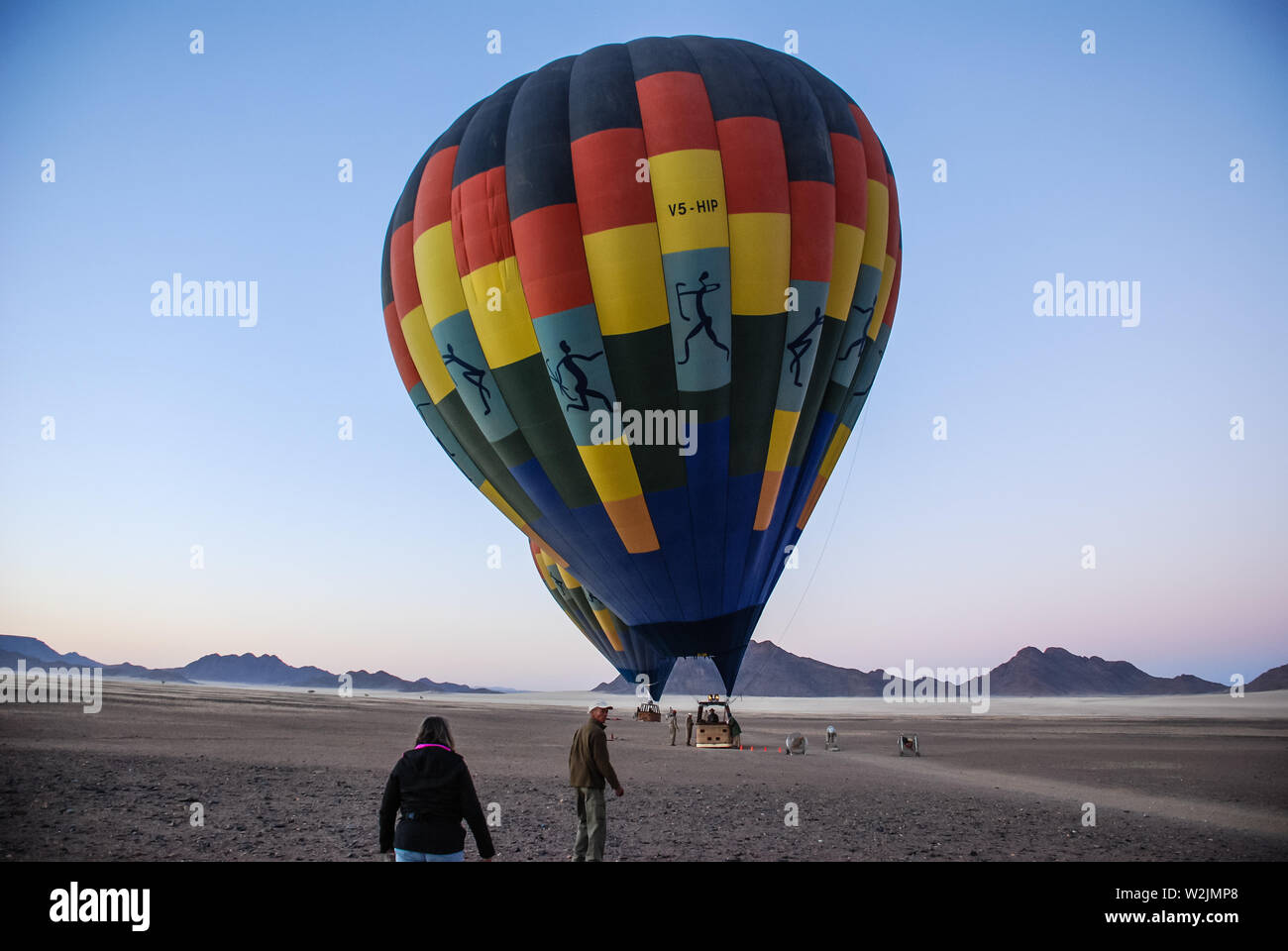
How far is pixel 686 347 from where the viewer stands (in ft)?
46.1

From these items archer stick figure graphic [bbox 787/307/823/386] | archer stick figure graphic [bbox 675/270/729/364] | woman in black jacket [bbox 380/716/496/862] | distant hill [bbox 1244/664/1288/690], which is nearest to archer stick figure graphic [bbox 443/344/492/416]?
archer stick figure graphic [bbox 675/270/729/364]

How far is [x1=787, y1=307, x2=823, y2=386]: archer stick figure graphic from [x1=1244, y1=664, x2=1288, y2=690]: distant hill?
671ft

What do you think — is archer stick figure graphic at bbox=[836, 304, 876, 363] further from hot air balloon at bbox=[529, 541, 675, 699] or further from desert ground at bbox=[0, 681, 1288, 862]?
hot air balloon at bbox=[529, 541, 675, 699]

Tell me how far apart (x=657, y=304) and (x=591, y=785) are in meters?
8.63

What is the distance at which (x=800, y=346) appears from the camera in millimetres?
14820

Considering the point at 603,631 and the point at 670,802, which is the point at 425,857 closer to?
the point at 670,802

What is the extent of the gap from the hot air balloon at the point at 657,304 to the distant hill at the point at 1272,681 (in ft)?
670

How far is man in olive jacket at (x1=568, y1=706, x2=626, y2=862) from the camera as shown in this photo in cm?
756

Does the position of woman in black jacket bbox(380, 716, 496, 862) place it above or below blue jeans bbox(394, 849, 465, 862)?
above
